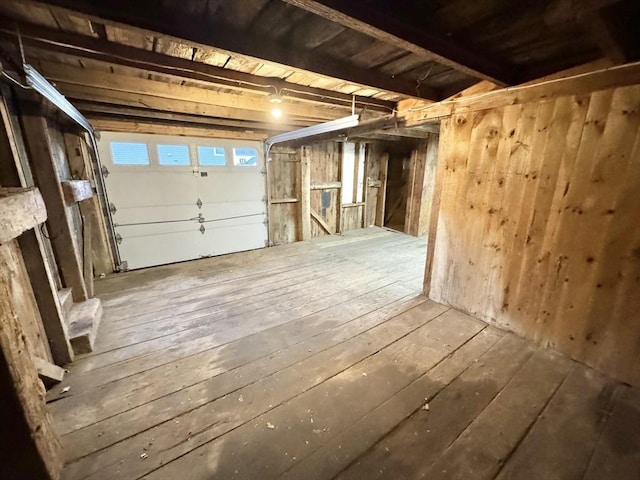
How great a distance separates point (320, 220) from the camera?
571 cm

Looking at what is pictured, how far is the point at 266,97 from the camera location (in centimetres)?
262

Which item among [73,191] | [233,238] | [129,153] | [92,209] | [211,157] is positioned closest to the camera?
[73,191]

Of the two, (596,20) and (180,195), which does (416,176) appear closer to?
(596,20)

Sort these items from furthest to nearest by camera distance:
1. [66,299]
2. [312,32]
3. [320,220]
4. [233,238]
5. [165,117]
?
[320,220], [233,238], [165,117], [66,299], [312,32]

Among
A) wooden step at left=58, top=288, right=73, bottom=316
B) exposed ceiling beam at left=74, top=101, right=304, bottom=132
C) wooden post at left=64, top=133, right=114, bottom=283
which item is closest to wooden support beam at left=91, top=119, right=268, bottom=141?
exposed ceiling beam at left=74, top=101, right=304, bottom=132

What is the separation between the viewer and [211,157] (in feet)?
13.6

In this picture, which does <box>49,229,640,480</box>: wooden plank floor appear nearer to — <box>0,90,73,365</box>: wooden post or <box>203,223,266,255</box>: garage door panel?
<box>0,90,73,365</box>: wooden post

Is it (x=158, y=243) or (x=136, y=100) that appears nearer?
(x=136, y=100)

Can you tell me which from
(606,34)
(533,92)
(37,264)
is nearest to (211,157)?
(37,264)

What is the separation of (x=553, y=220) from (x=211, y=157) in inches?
168

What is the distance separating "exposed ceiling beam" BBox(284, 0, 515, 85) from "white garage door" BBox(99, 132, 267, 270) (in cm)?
352

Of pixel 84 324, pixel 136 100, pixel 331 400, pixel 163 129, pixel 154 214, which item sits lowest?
pixel 331 400

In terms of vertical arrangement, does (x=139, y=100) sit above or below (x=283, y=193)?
above

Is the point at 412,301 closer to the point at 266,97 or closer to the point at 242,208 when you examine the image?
the point at 266,97
